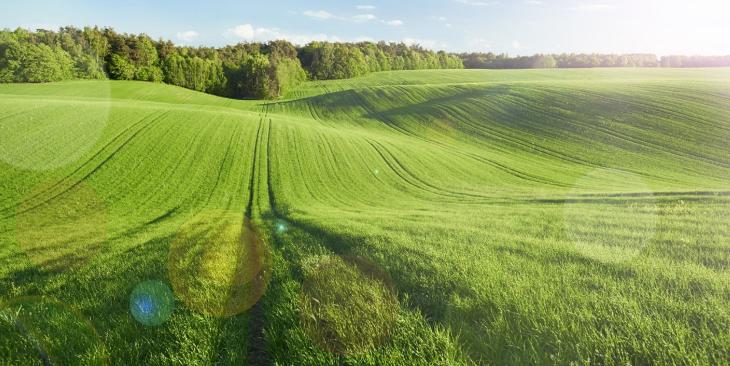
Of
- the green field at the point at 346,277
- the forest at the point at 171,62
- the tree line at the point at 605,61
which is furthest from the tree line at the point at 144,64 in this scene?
the tree line at the point at 605,61

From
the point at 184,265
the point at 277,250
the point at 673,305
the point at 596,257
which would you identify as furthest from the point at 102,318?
the point at 596,257

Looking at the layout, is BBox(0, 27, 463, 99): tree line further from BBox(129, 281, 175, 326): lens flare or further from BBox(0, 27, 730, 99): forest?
BBox(129, 281, 175, 326): lens flare

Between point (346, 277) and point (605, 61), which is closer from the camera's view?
point (346, 277)

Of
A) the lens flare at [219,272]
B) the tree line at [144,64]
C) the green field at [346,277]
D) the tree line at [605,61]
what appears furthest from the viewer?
the tree line at [605,61]

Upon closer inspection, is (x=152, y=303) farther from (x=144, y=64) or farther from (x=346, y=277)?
(x=144, y=64)

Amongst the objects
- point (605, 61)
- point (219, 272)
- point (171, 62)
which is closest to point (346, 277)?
point (219, 272)

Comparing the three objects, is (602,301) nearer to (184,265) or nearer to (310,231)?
(184,265)

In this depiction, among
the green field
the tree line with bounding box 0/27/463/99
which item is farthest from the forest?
the green field

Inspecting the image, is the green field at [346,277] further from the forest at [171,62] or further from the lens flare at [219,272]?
the forest at [171,62]
